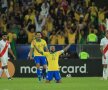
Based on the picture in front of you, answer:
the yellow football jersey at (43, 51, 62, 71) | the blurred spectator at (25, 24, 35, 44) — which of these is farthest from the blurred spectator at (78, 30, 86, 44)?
the yellow football jersey at (43, 51, 62, 71)

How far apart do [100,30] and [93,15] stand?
1.45 meters

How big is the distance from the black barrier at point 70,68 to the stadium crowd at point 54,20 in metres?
1.18

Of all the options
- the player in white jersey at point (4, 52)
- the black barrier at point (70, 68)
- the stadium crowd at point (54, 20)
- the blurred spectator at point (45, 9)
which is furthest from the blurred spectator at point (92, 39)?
the player in white jersey at point (4, 52)

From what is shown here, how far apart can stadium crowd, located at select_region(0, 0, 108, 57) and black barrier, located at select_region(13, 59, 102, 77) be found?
1180mm

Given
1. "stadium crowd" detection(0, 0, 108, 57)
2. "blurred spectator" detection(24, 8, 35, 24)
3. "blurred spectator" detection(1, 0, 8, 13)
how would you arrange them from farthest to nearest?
"blurred spectator" detection(1, 0, 8, 13), "blurred spectator" detection(24, 8, 35, 24), "stadium crowd" detection(0, 0, 108, 57)

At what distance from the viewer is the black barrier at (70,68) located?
31.0m

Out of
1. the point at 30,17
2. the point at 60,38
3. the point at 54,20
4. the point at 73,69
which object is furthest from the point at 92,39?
the point at 30,17

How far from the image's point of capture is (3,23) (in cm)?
3369

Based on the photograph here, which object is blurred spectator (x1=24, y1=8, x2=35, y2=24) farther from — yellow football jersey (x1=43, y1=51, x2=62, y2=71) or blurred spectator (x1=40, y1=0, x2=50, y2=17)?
yellow football jersey (x1=43, y1=51, x2=62, y2=71)

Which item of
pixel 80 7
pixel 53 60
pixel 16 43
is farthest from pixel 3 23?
pixel 53 60

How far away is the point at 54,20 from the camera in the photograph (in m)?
33.9

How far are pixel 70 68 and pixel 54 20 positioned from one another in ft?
12.8

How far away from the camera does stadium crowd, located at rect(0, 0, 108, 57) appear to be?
32.0 m

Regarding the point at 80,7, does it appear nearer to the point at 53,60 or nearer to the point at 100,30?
the point at 100,30
